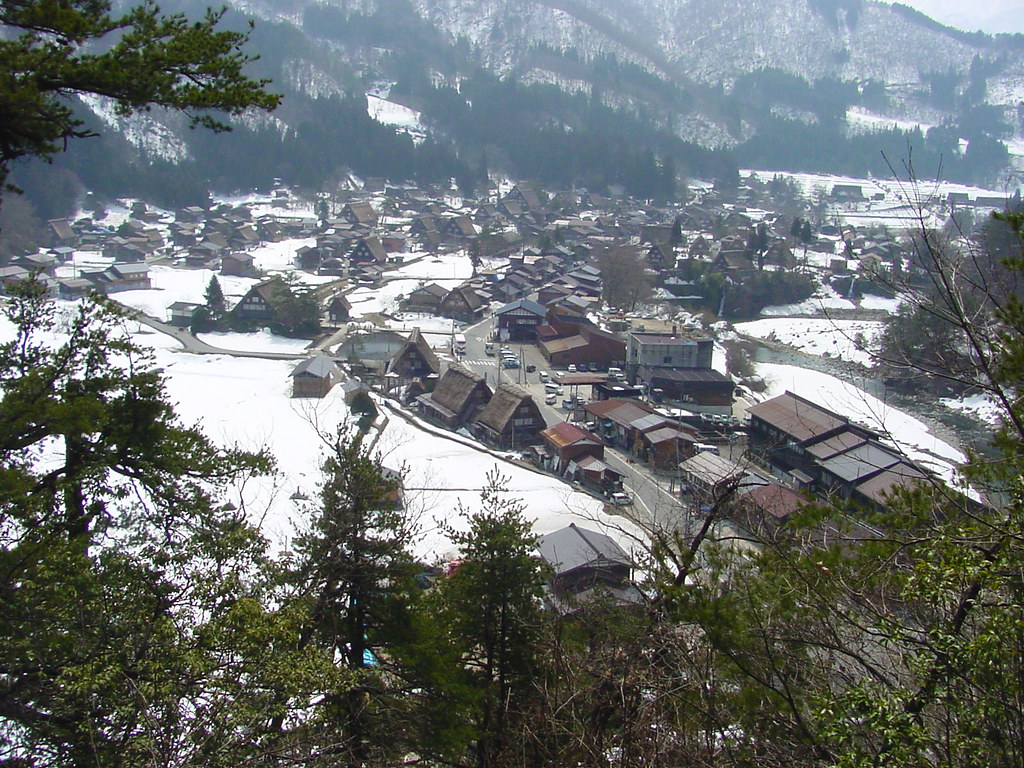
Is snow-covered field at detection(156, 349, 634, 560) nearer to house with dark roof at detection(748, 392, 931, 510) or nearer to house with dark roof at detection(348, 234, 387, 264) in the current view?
house with dark roof at detection(748, 392, 931, 510)

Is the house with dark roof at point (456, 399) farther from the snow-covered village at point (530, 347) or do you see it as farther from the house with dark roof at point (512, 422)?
the house with dark roof at point (512, 422)

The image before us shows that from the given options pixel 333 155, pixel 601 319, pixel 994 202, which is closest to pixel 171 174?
pixel 333 155

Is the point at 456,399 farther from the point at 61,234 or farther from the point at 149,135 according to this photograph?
the point at 149,135

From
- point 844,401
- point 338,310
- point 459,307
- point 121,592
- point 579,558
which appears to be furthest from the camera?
point 459,307

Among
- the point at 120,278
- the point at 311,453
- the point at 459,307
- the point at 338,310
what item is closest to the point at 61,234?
the point at 120,278

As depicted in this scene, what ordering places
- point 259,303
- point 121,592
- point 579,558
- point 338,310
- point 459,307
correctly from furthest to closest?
point 459,307 < point 338,310 < point 259,303 < point 579,558 < point 121,592

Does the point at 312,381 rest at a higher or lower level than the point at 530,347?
higher

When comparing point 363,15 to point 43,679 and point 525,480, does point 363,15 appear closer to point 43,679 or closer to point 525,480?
point 525,480

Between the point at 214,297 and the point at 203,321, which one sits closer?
the point at 203,321
